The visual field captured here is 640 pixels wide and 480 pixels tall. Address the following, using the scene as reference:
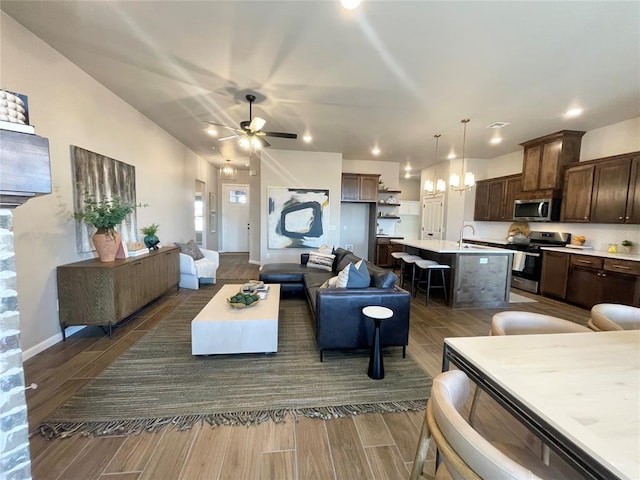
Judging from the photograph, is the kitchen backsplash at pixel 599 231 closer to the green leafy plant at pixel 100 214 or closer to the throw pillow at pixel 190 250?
the throw pillow at pixel 190 250

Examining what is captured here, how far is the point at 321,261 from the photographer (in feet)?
15.8

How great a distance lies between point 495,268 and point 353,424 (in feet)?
11.9

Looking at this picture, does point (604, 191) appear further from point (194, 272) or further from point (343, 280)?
point (194, 272)

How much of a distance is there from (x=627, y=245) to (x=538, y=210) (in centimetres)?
131

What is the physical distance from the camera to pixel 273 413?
1.87m

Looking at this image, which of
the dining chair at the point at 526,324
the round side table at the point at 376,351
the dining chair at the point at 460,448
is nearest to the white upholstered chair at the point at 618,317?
the dining chair at the point at 526,324


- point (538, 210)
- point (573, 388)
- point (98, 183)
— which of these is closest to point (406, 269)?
point (538, 210)

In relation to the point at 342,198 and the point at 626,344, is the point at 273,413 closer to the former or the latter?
the point at 626,344

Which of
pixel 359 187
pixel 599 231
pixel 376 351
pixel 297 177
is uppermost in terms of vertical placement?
pixel 297 177

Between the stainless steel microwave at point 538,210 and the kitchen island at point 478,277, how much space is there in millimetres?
1573

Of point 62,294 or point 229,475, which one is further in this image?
point 62,294

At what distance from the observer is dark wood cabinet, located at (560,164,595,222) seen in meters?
4.36

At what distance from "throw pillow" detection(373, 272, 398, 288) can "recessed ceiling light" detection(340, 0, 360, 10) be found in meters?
2.20

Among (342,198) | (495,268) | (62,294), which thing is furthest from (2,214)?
(342,198)
